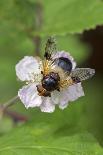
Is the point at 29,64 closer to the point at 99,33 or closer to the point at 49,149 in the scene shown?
the point at 49,149

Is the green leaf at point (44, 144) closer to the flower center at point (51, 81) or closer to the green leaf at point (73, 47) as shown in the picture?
the flower center at point (51, 81)

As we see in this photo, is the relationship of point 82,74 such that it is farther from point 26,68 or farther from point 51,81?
point 26,68

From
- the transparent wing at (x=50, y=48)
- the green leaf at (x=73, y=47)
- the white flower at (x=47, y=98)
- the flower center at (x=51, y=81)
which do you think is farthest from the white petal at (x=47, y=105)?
the green leaf at (x=73, y=47)

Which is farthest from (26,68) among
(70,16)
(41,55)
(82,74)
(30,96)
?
(41,55)

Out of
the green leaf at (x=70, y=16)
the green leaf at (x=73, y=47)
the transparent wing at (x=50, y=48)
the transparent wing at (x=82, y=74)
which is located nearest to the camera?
the transparent wing at (x=82, y=74)

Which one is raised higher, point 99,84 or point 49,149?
point 99,84

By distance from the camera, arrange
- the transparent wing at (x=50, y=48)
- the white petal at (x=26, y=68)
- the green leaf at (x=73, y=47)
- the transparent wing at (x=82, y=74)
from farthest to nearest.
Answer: the green leaf at (x=73, y=47) → the white petal at (x=26, y=68) → the transparent wing at (x=50, y=48) → the transparent wing at (x=82, y=74)

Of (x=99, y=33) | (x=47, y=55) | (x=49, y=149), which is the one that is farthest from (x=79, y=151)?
(x=99, y=33)

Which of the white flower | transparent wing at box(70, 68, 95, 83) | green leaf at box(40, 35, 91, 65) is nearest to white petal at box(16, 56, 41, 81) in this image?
the white flower
